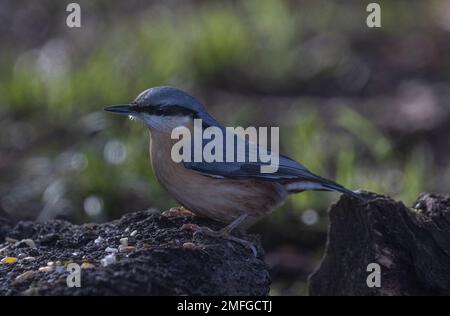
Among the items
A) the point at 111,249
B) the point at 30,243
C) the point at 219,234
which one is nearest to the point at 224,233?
the point at 219,234

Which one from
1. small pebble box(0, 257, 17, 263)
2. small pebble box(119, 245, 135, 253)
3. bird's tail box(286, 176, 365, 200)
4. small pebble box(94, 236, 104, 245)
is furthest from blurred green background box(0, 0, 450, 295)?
small pebble box(0, 257, 17, 263)

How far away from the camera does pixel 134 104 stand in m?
5.73

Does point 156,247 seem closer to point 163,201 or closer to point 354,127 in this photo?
point 163,201

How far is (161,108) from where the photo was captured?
18.9ft

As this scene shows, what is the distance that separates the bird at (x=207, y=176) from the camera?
18.5 ft

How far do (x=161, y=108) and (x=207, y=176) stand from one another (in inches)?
22.2

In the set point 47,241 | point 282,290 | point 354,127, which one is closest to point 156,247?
point 47,241

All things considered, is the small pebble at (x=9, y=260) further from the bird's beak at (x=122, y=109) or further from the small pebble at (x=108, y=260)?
the bird's beak at (x=122, y=109)

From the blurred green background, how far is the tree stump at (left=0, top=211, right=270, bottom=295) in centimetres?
210

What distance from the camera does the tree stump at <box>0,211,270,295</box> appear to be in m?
4.41

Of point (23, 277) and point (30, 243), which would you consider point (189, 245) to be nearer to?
point (23, 277)

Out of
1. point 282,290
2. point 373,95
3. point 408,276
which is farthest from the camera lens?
point 373,95

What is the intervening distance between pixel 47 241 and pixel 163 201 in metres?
2.64

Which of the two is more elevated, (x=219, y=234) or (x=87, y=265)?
(x=219, y=234)
